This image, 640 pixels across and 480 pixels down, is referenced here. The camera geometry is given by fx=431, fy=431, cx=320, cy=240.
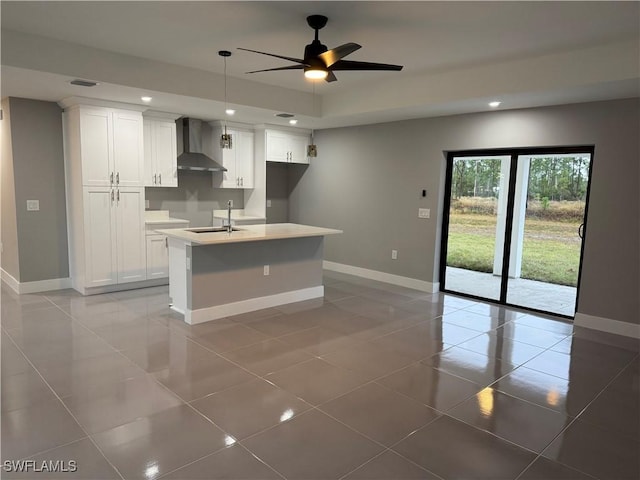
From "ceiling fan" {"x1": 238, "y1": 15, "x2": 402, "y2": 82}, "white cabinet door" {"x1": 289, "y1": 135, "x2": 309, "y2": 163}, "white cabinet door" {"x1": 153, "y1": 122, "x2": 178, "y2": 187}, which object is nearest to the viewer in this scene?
"ceiling fan" {"x1": 238, "y1": 15, "x2": 402, "y2": 82}

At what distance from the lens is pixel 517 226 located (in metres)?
5.41

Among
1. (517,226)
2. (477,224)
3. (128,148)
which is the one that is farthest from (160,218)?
(517,226)

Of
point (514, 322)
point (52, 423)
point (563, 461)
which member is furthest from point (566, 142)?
point (52, 423)

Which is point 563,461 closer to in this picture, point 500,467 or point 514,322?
point 500,467

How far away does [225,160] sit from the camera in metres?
6.89

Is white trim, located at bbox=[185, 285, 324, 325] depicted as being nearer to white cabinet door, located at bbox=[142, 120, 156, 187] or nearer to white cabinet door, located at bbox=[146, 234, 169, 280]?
white cabinet door, located at bbox=[146, 234, 169, 280]

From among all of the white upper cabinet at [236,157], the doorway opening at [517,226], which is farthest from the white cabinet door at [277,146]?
the doorway opening at [517,226]

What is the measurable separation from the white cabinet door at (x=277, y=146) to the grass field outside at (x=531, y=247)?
2978mm

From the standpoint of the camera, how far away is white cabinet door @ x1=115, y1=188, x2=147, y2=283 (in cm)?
558

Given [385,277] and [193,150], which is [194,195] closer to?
[193,150]

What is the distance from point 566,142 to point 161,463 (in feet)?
16.1

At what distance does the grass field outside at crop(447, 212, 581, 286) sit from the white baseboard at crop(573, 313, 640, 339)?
0.51 metres

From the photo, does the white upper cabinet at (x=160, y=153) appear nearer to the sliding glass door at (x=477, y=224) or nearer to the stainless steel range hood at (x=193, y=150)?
the stainless steel range hood at (x=193, y=150)

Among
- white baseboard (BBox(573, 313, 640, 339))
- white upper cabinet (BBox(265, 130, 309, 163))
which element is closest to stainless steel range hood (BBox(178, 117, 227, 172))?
white upper cabinet (BBox(265, 130, 309, 163))
